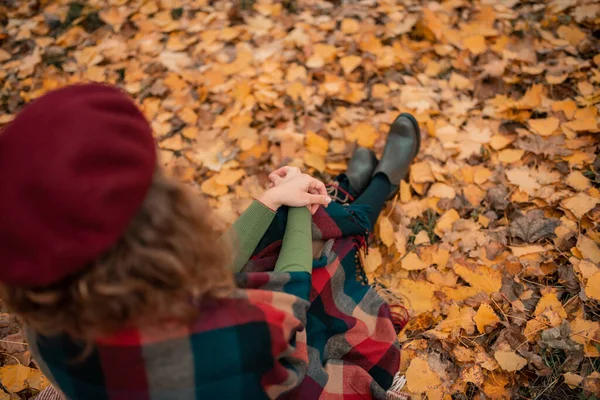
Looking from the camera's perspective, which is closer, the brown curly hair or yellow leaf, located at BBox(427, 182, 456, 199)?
the brown curly hair

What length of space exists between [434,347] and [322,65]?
4.94ft

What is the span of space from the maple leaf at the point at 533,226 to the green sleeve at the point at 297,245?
2.63 feet

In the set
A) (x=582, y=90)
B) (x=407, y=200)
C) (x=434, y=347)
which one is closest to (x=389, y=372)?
(x=434, y=347)

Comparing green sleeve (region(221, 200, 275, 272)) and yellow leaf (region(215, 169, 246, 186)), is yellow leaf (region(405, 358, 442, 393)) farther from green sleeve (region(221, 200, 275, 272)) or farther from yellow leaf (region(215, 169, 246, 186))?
yellow leaf (region(215, 169, 246, 186))

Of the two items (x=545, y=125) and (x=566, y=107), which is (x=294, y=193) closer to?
(x=545, y=125)

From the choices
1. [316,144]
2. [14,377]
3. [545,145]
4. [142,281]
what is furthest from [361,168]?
[14,377]

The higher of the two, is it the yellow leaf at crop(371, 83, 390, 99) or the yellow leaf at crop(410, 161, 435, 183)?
the yellow leaf at crop(371, 83, 390, 99)

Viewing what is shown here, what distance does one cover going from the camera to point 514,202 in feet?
5.42

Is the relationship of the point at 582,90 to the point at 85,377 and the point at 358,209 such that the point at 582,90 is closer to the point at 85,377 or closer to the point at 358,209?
the point at 358,209

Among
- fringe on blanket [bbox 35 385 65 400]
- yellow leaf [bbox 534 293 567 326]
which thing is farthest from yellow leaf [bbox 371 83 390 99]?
fringe on blanket [bbox 35 385 65 400]

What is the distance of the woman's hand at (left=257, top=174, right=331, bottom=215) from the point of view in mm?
1308

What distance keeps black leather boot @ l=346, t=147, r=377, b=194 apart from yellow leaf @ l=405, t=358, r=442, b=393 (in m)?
0.75

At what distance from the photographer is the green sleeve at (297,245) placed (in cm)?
119

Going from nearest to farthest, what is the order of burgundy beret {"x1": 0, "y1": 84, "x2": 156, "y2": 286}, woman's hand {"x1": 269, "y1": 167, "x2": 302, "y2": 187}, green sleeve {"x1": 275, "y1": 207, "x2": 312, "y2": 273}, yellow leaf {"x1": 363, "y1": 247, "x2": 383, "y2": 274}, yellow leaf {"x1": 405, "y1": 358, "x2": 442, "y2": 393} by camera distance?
burgundy beret {"x1": 0, "y1": 84, "x2": 156, "y2": 286} < green sleeve {"x1": 275, "y1": 207, "x2": 312, "y2": 273} < yellow leaf {"x1": 405, "y1": 358, "x2": 442, "y2": 393} < woman's hand {"x1": 269, "y1": 167, "x2": 302, "y2": 187} < yellow leaf {"x1": 363, "y1": 247, "x2": 383, "y2": 274}
